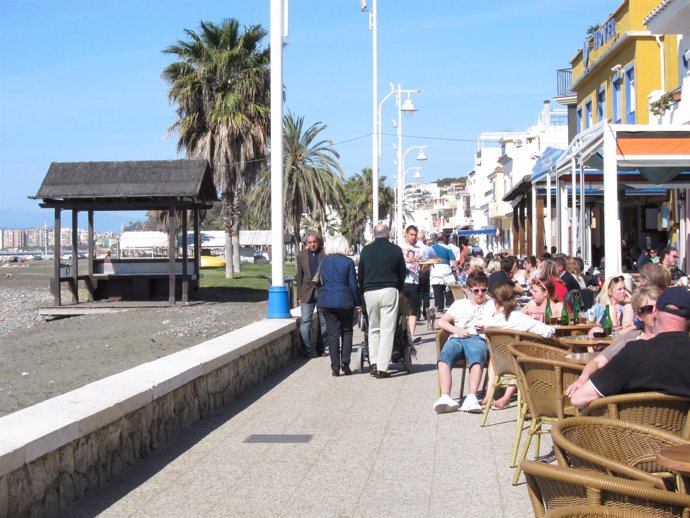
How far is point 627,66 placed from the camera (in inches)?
1059

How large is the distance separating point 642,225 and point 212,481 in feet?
83.8

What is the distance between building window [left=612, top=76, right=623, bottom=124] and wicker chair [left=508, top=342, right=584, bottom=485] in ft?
77.1

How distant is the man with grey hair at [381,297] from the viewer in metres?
11.3

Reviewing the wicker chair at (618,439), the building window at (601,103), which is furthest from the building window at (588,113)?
the wicker chair at (618,439)

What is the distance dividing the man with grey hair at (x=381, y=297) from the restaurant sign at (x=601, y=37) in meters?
19.4

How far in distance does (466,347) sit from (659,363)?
4405 millimetres

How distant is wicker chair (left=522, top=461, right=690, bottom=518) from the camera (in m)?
3.20

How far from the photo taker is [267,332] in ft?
38.9

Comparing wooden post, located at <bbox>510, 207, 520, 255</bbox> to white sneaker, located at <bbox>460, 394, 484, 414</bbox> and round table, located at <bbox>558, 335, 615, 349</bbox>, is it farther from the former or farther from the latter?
round table, located at <bbox>558, 335, 615, 349</bbox>

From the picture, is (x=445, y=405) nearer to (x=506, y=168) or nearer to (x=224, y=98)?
(x=224, y=98)

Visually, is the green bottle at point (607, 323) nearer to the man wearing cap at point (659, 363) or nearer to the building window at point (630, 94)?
the man wearing cap at point (659, 363)

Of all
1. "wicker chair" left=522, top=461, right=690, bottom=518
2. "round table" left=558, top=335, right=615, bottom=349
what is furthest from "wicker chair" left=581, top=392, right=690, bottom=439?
"round table" left=558, top=335, right=615, bottom=349

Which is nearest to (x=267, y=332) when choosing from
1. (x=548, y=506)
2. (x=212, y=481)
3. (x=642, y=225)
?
(x=212, y=481)

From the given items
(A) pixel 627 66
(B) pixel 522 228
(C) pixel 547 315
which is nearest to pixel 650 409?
(C) pixel 547 315
